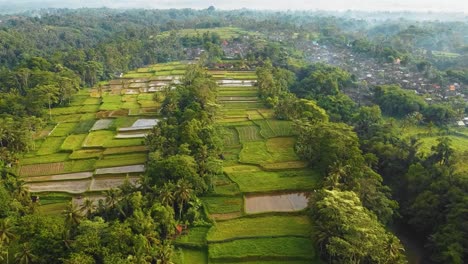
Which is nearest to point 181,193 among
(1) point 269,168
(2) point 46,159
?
(1) point 269,168

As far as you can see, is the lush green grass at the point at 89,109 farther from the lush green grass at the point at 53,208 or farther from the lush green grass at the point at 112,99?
the lush green grass at the point at 53,208

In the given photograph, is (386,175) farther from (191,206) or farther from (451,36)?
(451,36)

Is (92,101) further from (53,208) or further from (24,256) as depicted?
(24,256)

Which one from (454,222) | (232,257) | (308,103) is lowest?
(232,257)

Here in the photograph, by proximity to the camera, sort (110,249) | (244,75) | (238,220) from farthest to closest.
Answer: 1. (244,75)
2. (238,220)
3. (110,249)

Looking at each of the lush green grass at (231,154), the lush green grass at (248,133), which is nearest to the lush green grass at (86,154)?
the lush green grass at (231,154)

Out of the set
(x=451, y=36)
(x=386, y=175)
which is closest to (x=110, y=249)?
(x=386, y=175)

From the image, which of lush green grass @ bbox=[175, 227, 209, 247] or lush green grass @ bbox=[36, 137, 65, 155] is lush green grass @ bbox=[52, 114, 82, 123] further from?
lush green grass @ bbox=[175, 227, 209, 247]
